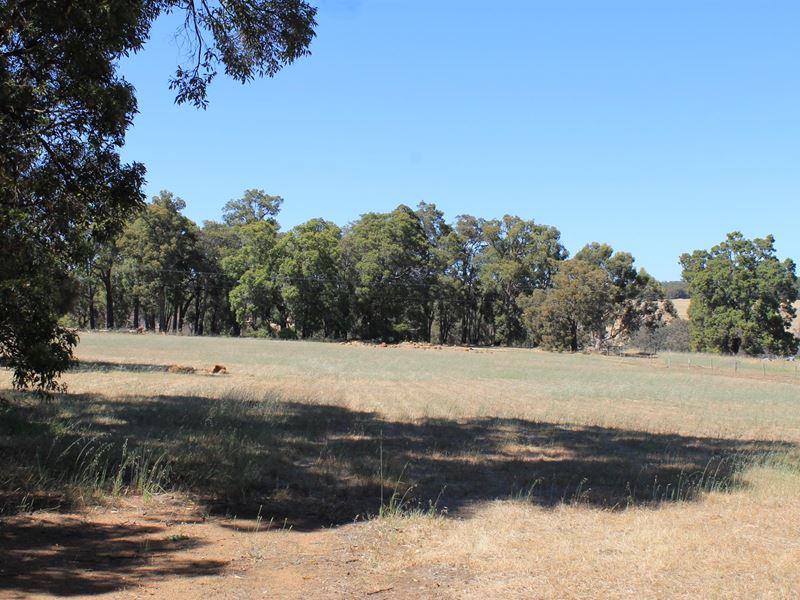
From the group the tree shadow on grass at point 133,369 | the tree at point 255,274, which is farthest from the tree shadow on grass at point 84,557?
the tree at point 255,274

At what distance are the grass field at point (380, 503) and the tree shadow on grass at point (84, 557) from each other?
3 centimetres

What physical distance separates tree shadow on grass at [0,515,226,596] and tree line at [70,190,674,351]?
240ft

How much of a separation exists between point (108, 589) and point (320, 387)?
18.0 meters

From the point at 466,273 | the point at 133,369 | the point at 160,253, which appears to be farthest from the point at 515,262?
the point at 133,369

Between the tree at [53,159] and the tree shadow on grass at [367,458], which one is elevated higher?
the tree at [53,159]

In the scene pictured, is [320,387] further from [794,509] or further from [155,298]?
[155,298]

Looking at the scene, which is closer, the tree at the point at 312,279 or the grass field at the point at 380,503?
the grass field at the point at 380,503

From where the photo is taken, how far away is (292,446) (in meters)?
11.2

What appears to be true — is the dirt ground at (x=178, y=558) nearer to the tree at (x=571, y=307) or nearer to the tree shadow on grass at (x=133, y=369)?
the tree shadow on grass at (x=133, y=369)

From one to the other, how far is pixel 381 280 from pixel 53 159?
74.6 m

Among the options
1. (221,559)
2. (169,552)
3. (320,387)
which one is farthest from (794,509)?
(320,387)

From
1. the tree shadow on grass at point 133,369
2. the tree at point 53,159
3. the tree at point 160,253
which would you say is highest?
the tree at point 160,253

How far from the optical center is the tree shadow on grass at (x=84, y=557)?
216 inches

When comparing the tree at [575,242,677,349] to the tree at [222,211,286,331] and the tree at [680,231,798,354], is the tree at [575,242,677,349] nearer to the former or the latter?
the tree at [680,231,798,354]
